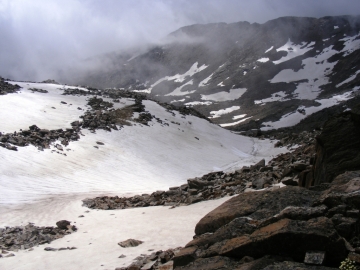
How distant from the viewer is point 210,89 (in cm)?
13575

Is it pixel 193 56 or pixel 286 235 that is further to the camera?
pixel 193 56

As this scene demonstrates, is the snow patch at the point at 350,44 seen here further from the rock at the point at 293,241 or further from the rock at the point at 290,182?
the rock at the point at 293,241

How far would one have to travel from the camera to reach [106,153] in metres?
26.7

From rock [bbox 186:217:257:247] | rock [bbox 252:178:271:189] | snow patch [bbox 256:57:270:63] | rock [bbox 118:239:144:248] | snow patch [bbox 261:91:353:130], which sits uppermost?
snow patch [bbox 256:57:270:63]

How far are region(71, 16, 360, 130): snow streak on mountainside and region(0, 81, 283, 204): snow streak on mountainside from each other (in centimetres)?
3602

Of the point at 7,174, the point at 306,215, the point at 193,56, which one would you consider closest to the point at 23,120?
the point at 7,174

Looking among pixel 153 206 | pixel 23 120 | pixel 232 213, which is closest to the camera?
pixel 232 213

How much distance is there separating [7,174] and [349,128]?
1711 centimetres

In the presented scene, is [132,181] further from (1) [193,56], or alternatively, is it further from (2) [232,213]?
(1) [193,56]

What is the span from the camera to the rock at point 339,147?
888cm

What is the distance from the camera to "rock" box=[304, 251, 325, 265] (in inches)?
182

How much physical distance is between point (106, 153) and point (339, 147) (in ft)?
66.3

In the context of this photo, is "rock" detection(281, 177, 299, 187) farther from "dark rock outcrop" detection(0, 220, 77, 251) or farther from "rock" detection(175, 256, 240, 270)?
"dark rock outcrop" detection(0, 220, 77, 251)

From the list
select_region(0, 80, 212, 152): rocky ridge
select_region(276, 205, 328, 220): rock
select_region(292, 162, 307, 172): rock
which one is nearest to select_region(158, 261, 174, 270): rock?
select_region(276, 205, 328, 220): rock
